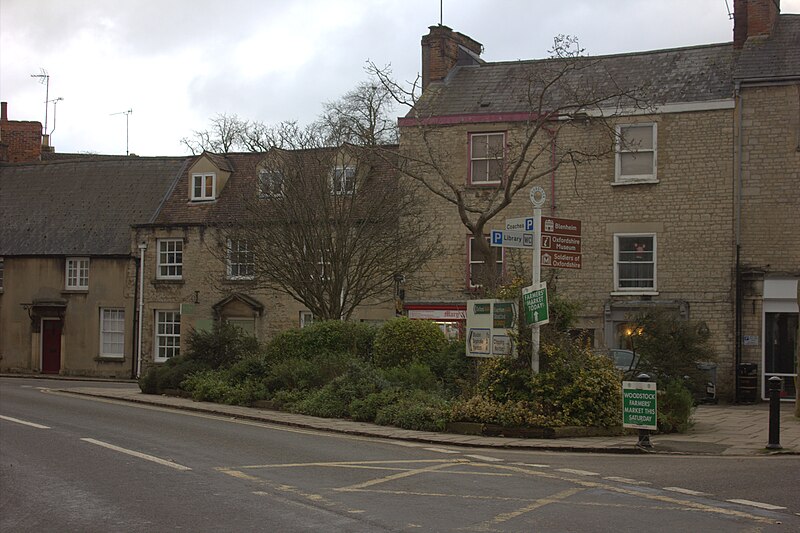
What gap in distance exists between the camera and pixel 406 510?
9227mm

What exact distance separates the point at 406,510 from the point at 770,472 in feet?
17.8

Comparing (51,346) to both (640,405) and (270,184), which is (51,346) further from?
(640,405)

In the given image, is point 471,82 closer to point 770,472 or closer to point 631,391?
point 631,391

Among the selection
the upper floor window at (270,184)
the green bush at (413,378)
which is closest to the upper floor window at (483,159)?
the upper floor window at (270,184)

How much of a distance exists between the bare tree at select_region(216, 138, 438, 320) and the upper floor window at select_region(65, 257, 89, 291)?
14.3 m

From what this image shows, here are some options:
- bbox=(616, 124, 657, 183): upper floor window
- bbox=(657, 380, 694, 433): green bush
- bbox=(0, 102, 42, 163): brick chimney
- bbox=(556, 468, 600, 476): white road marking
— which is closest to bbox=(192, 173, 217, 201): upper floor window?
bbox=(0, 102, 42, 163): brick chimney

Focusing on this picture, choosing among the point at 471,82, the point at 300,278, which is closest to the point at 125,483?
the point at 300,278

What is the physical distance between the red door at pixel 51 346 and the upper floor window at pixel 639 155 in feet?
82.9

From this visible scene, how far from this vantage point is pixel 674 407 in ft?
54.5

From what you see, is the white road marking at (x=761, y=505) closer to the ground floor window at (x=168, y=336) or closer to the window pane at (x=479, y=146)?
the window pane at (x=479, y=146)

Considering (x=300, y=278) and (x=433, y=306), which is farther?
(x=433, y=306)

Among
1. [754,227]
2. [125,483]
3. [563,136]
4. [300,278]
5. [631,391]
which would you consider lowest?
[125,483]

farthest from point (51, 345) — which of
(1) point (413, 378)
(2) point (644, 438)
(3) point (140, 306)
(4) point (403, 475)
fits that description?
(4) point (403, 475)

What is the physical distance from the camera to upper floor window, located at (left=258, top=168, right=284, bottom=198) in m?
26.8
